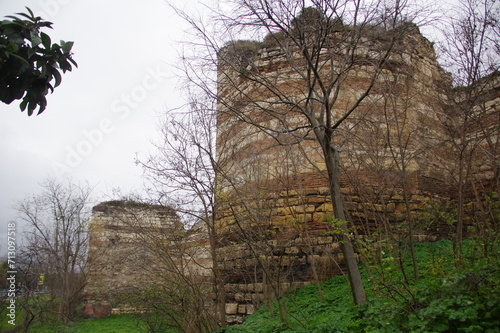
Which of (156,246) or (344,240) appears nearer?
(344,240)

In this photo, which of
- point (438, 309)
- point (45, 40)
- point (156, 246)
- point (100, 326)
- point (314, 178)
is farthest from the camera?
point (100, 326)

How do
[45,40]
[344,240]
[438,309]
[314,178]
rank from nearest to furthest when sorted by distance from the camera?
[45,40] → [438,309] → [344,240] → [314,178]

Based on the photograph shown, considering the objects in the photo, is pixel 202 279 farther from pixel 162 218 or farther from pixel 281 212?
pixel 281 212

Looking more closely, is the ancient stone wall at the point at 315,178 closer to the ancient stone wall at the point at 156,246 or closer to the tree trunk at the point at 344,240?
the ancient stone wall at the point at 156,246

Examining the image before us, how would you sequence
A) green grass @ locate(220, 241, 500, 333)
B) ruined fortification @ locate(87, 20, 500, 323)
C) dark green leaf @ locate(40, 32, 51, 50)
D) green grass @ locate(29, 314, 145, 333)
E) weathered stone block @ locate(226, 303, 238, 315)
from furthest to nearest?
green grass @ locate(29, 314, 145, 333) < weathered stone block @ locate(226, 303, 238, 315) < ruined fortification @ locate(87, 20, 500, 323) < green grass @ locate(220, 241, 500, 333) < dark green leaf @ locate(40, 32, 51, 50)

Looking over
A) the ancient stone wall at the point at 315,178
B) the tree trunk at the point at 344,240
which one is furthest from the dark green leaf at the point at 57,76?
the ancient stone wall at the point at 315,178

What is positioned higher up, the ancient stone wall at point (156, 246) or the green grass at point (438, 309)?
the ancient stone wall at point (156, 246)

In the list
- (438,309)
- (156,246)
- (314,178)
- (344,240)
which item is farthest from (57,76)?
(314,178)

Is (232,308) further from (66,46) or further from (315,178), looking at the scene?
(66,46)

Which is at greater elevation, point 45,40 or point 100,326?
point 45,40

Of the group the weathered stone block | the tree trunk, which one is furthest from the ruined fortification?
the tree trunk

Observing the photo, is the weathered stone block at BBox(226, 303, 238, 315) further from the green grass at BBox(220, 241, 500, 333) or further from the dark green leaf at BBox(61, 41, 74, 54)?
the dark green leaf at BBox(61, 41, 74, 54)

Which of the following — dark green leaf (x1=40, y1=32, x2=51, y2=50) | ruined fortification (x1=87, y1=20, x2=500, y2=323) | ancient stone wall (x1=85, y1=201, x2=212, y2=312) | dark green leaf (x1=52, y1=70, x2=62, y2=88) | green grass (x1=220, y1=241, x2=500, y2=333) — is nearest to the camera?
dark green leaf (x1=40, y1=32, x2=51, y2=50)

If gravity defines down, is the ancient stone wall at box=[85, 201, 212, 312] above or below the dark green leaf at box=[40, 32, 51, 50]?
below
